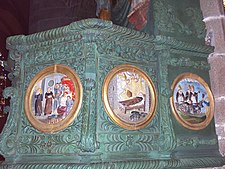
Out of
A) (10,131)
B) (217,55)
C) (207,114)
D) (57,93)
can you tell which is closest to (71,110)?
(57,93)

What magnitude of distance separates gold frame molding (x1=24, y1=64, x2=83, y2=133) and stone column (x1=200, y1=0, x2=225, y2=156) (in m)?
1.75

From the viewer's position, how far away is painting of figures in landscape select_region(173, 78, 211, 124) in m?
2.89

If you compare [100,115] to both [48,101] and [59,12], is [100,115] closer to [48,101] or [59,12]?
[48,101]

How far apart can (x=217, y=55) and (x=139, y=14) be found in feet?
3.62

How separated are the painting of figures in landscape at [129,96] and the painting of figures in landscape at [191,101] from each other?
1.18 feet

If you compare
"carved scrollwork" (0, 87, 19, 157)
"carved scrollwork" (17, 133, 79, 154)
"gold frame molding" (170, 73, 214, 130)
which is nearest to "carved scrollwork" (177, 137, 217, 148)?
"gold frame molding" (170, 73, 214, 130)

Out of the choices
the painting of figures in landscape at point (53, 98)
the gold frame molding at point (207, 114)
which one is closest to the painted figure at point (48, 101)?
the painting of figures in landscape at point (53, 98)

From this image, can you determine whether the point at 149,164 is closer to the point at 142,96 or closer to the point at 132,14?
the point at 142,96

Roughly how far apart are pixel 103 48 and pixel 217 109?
64.8 inches

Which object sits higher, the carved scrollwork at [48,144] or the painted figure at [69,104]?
the painted figure at [69,104]

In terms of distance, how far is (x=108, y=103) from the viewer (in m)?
2.52

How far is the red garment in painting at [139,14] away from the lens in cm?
308

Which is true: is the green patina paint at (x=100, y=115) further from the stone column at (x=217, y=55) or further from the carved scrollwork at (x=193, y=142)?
the stone column at (x=217, y=55)

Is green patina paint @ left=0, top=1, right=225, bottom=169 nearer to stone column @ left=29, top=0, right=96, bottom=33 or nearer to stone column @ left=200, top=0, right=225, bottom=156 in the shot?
stone column @ left=200, top=0, right=225, bottom=156
